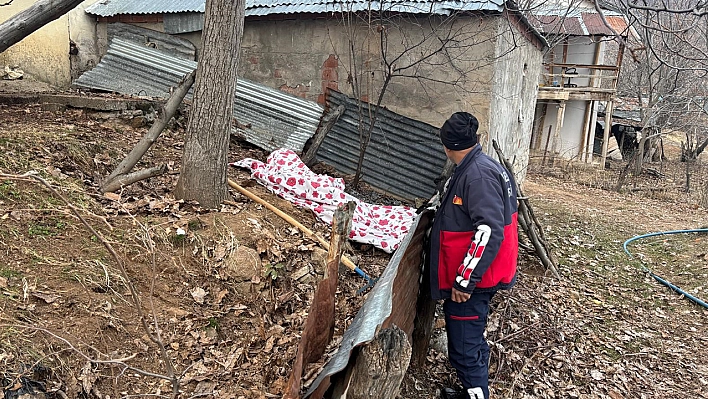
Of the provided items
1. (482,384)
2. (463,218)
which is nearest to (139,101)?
(463,218)

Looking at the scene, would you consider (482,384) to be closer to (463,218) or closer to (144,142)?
(463,218)

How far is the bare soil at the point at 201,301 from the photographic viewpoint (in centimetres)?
323

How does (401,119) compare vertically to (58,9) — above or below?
below

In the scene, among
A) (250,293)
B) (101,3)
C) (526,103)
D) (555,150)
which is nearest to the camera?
(250,293)

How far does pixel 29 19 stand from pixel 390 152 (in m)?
4.98

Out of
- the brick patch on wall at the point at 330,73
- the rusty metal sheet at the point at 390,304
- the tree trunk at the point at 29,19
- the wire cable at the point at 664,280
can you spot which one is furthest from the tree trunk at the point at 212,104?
the wire cable at the point at 664,280

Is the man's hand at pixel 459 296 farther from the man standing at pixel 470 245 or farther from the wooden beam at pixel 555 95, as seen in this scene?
the wooden beam at pixel 555 95

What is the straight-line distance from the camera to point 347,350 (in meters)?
2.52

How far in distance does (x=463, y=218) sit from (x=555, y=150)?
21390mm

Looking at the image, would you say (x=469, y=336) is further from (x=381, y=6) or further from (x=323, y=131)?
(x=323, y=131)

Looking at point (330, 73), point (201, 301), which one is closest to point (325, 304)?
point (201, 301)

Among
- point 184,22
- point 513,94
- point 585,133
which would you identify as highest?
point 184,22

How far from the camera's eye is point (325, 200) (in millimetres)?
6246

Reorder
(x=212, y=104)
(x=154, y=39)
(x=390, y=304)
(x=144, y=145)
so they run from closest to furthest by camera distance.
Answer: (x=390, y=304) → (x=212, y=104) → (x=144, y=145) → (x=154, y=39)
